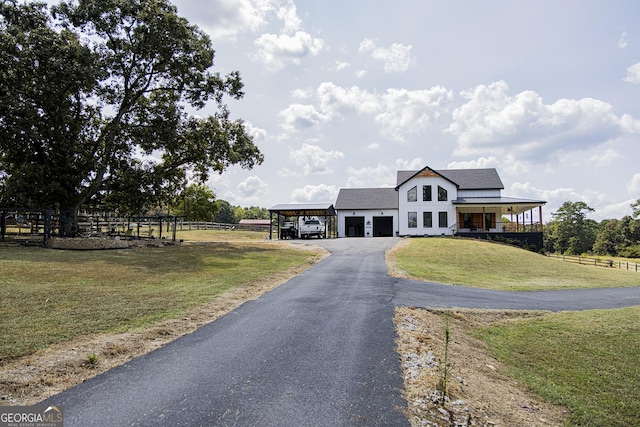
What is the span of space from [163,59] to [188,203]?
31.6 metres

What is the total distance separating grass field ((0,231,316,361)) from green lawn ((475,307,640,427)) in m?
6.49

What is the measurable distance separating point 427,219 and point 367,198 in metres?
7.71

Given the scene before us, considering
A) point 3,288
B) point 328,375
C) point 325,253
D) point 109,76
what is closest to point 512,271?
point 325,253

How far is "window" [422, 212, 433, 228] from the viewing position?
3603cm

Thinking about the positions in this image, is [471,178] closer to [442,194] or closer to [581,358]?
[442,194]

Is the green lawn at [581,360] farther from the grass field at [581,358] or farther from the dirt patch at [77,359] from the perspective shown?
the dirt patch at [77,359]

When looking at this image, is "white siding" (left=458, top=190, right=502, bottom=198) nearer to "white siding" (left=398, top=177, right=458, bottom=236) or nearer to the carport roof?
"white siding" (left=398, top=177, right=458, bottom=236)

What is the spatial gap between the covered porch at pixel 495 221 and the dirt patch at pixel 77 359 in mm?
31035

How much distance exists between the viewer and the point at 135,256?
17.1 metres

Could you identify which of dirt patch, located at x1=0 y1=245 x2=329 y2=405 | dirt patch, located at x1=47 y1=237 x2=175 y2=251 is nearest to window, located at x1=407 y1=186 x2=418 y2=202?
dirt patch, located at x1=47 y1=237 x2=175 y2=251

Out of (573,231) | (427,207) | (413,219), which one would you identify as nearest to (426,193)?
(427,207)

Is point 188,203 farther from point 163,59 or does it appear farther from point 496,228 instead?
point 496,228

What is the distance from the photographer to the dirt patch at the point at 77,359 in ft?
13.6

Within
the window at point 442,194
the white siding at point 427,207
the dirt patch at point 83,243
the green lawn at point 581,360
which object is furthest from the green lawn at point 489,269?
the dirt patch at point 83,243
